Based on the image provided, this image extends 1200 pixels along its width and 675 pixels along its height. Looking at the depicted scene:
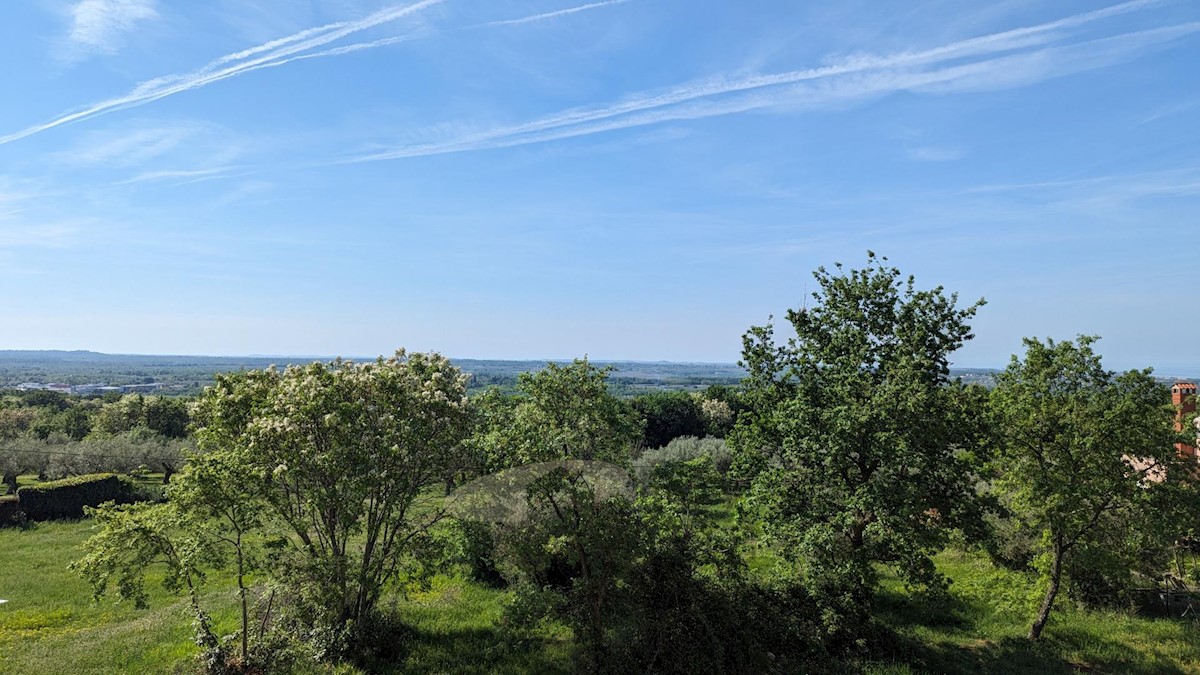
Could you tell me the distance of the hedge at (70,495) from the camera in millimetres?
36781

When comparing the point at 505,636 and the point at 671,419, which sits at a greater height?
the point at 671,419

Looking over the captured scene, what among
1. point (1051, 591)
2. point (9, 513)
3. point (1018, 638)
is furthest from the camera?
point (9, 513)

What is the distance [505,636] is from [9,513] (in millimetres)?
34518

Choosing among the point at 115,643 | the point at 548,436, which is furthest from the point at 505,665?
the point at 115,643

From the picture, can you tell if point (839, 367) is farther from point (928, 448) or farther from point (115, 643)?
point (115, 643)

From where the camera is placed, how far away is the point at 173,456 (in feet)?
171

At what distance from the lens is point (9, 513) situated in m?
35.7

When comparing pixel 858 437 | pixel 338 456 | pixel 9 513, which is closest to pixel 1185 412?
pixel 858 437

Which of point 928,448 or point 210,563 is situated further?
point 928,448

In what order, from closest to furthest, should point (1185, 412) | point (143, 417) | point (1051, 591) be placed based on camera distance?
point (1051, 591) → point (1185, 412) → point (143, 417)

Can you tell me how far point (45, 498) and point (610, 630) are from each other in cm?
3856

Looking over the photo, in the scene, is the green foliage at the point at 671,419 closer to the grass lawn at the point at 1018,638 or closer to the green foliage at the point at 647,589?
the grass lawn at the point at 1018,638

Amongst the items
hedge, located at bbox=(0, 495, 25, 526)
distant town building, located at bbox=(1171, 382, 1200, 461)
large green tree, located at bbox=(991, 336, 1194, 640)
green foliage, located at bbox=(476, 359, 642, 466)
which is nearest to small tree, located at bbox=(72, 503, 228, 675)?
green foliage, located at bbox=(476, 359, 642, 466)

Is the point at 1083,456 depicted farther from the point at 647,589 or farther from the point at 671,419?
the point at 671,419
